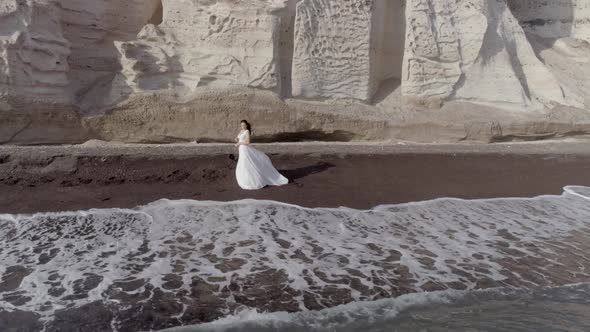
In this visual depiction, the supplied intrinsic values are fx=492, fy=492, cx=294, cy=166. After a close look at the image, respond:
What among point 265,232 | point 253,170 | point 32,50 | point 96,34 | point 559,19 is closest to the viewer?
point 265,232

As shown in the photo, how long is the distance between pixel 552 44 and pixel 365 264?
8782mm

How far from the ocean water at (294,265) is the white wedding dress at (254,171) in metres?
0.48

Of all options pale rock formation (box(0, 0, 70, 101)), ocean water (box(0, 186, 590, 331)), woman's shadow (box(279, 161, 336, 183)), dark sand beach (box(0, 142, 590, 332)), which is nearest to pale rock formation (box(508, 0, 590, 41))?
dark sand beach (box(0, 142, 590, 332))

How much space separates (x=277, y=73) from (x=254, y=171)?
7.57ft

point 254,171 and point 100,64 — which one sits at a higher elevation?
point 100,64

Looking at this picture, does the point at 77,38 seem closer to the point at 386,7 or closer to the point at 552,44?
the point at 386,7

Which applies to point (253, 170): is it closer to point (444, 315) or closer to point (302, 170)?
point (302, 170)

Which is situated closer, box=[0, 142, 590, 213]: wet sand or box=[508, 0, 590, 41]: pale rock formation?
box=[0, 142, 590, 213]: wet sand

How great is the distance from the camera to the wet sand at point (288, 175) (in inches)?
211

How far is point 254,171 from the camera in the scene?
5723 mm

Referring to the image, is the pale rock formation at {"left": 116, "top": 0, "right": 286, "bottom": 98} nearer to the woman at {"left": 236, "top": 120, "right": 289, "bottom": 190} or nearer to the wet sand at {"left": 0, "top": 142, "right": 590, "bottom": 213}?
the wet sand at {"left": 0, "top": 142, "right": 590, "bottom": 213}

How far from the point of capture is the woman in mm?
5707

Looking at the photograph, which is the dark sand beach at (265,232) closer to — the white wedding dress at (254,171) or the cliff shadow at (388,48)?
the white wedding dress at (254,171)

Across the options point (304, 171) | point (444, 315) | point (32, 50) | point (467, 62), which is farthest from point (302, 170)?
point (467, 62)
